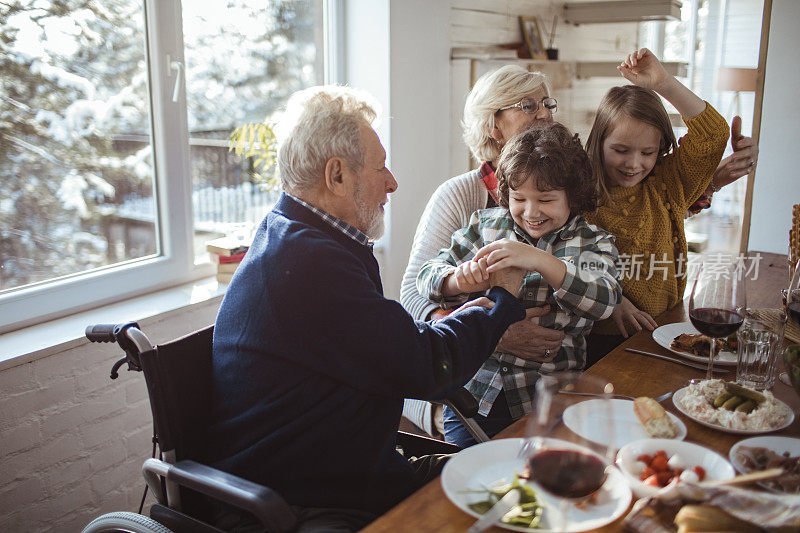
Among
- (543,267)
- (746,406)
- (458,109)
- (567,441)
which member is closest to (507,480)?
(567,441)

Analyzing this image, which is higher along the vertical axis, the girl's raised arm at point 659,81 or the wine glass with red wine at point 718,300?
the girl's raised arm at point 659,81

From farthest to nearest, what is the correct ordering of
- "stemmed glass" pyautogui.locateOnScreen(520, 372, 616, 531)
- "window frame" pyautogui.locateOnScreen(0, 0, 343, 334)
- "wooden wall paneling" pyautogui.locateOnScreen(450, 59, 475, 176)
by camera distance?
"wooden wall paneling" pyautogui.locateOnScreen(450, 59, 475, 176), "window frame" pyautogui.locateOnScreen(0, 0, 343, 334), "stemmed glass" pyautogui.locateOnScreen(520, 372, 616, 531)

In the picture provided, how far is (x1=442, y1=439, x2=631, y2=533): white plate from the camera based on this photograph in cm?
99

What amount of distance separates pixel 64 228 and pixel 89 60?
1.78 feet

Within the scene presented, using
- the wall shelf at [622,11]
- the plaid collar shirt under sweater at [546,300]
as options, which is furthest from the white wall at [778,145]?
the plaid collar shirt under sweater at [546,300]

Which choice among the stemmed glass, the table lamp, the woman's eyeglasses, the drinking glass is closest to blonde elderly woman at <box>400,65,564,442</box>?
the woman's eyeglasses

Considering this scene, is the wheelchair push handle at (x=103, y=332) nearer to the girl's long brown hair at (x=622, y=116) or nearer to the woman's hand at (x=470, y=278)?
the woman's hand at (x=470, y=278)

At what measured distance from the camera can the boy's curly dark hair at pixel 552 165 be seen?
5.71 feet

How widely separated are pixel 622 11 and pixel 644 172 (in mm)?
2934

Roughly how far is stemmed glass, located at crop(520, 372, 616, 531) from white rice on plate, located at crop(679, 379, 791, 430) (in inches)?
20.9

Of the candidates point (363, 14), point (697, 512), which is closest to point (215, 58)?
point (363, 14)

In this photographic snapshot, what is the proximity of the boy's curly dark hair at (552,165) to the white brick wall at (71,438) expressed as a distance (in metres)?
1.26

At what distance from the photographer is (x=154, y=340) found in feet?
7.63

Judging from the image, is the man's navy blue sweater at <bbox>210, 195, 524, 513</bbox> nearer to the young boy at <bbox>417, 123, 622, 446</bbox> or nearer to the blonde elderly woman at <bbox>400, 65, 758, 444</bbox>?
the young boy at <bbox>417, 123, 622, 446</bbox>
